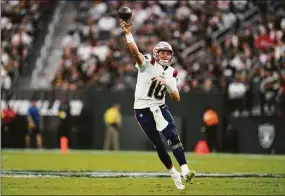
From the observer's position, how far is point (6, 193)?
10734mm

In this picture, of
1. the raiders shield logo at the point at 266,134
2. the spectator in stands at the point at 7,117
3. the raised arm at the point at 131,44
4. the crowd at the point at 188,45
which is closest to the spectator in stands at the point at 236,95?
the crowd at the point at 188,45

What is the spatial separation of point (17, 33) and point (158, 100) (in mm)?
18520

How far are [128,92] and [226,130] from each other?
3.51 meters

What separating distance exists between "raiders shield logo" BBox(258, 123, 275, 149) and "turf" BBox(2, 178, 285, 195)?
34.8 feet

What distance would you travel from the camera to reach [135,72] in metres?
26.4

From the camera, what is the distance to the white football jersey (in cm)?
1155

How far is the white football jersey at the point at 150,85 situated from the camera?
11.5 meters

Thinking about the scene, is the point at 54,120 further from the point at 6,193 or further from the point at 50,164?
the point at 6,193

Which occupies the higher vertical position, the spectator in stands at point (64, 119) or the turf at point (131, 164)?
the turf at point (131, 164)

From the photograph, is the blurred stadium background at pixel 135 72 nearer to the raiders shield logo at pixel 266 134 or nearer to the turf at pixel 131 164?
the raiders shield logo at pixel 266 134

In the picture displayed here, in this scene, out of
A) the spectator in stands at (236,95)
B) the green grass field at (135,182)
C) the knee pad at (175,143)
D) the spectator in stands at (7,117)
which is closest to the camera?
the green grass field at (135,182)

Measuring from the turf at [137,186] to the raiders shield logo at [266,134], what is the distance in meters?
10.6

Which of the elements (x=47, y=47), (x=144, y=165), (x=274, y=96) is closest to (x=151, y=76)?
(x=144, y=165)

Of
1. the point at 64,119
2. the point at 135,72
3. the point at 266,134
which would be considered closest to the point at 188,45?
the point at 135,72
